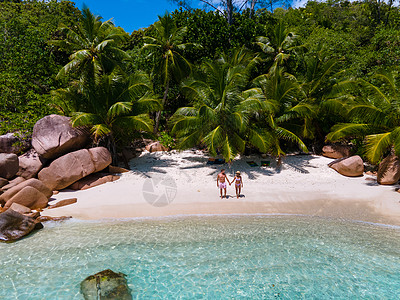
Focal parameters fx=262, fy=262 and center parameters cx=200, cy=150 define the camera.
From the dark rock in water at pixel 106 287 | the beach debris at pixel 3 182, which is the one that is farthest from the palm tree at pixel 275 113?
the beach debris at pixel 3 182

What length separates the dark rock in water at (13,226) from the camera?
778 centimetres

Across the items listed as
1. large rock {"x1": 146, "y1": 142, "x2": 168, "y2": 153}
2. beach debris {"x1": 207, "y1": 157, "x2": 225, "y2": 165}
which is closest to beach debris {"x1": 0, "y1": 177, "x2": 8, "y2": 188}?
large rock {"x1": 146, "y1": 142, "x2": 168, "y2": 153}

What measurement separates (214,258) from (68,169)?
7.87m

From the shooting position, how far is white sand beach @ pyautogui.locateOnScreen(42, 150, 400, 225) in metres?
9.45

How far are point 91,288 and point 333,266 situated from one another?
563cm

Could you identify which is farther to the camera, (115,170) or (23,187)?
(115,170)

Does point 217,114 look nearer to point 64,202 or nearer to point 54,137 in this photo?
point 54,137

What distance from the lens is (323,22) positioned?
95.2ft

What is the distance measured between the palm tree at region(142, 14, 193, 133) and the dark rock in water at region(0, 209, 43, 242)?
12.7 m

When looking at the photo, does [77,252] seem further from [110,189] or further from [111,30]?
[111,30]

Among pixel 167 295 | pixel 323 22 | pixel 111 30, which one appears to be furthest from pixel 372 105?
pixel 323 22

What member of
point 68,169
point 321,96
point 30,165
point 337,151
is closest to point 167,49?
point 321,96

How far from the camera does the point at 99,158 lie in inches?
480

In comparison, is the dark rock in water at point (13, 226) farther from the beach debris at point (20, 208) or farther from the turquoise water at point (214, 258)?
the beach debris at point (20, 208)
